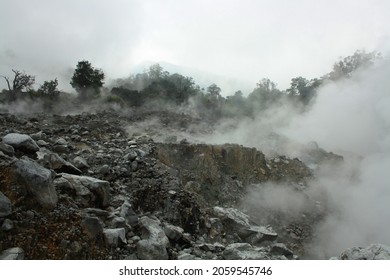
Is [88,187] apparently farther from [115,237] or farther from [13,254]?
[13,254]

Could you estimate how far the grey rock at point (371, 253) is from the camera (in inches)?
138

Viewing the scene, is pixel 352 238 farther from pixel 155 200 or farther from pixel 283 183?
pixel 155 200

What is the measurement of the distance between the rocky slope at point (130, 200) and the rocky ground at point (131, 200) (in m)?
0.01

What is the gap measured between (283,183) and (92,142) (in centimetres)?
491

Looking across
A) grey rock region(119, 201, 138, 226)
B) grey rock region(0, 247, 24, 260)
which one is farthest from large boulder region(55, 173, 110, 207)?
grey rock region(0, 247, 24, 260)

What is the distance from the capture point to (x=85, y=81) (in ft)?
63.1

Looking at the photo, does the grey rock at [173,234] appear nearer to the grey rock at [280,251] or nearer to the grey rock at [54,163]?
the grey rock at [280,251]

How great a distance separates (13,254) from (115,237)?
935 millimetres

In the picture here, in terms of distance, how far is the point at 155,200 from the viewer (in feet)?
15.8

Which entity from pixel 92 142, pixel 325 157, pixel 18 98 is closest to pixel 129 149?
pixel 92 142

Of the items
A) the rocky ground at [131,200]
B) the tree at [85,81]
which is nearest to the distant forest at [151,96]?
the tree at [85,81]

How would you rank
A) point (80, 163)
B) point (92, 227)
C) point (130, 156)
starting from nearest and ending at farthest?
1. point (92, 227)
2. point (80, 163)
3. point (130, 156)

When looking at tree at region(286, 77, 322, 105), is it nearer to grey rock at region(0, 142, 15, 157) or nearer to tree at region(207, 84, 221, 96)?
tree at region(207, 84, 221, 96)

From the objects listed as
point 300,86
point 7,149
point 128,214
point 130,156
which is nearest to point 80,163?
point 130,156
